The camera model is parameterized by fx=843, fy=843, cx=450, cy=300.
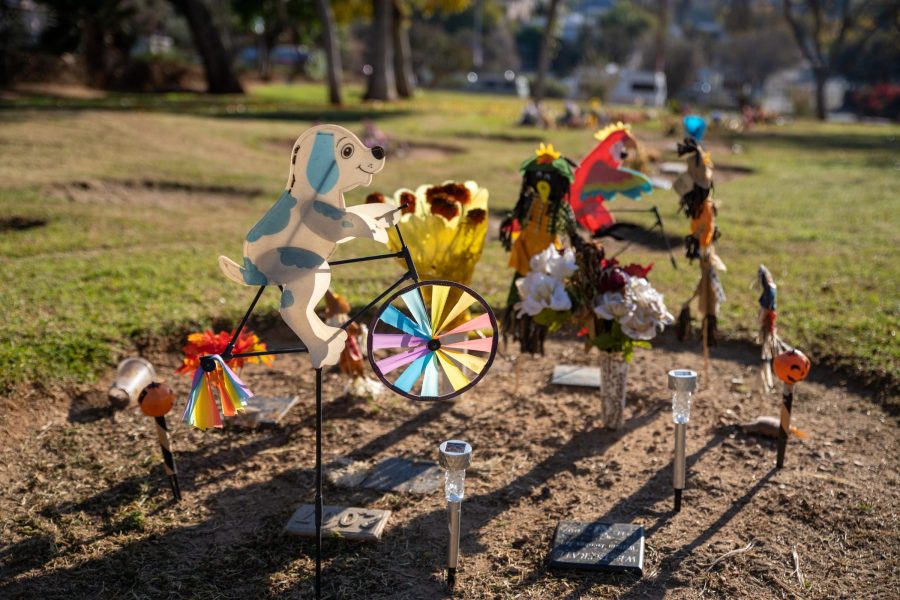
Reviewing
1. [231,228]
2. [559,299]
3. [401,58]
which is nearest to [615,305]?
[559,299]

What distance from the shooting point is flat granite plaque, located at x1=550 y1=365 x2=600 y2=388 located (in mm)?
5199

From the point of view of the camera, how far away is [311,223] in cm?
313

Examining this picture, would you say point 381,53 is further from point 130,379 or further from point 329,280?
point 329,280

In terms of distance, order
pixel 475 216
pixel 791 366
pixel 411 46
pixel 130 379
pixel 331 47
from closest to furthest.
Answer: pixel 791 366 < pixel 475 216 < pixel 130 379 < pixel 331 47 < pixel 411 46

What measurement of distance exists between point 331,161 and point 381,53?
2029 cm

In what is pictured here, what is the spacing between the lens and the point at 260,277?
3174 millimetres

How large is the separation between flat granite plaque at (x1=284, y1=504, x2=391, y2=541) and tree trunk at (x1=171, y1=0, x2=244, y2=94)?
20.4 metres

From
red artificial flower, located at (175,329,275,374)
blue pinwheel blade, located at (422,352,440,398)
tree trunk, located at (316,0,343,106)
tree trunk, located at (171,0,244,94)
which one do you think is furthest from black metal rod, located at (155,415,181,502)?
tree trunk, located at (171,0,244,94)

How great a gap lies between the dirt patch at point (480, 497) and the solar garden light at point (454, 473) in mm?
334

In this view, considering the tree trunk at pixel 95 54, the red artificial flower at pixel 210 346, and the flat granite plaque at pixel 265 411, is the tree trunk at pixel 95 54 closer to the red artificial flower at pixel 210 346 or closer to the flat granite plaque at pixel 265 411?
the flat granite plaque at pixel 265 411

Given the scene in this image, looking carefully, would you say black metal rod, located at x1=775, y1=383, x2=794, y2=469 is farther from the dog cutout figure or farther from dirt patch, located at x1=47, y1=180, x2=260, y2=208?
dirt patch, located at x1=47, y1=180, x2=260, y2=208

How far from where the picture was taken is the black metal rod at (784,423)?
396 cm

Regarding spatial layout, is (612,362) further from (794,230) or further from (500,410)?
(794,230)

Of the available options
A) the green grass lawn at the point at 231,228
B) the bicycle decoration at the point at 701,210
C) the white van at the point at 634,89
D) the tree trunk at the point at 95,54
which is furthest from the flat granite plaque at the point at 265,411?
the white van at the point at 634,89
